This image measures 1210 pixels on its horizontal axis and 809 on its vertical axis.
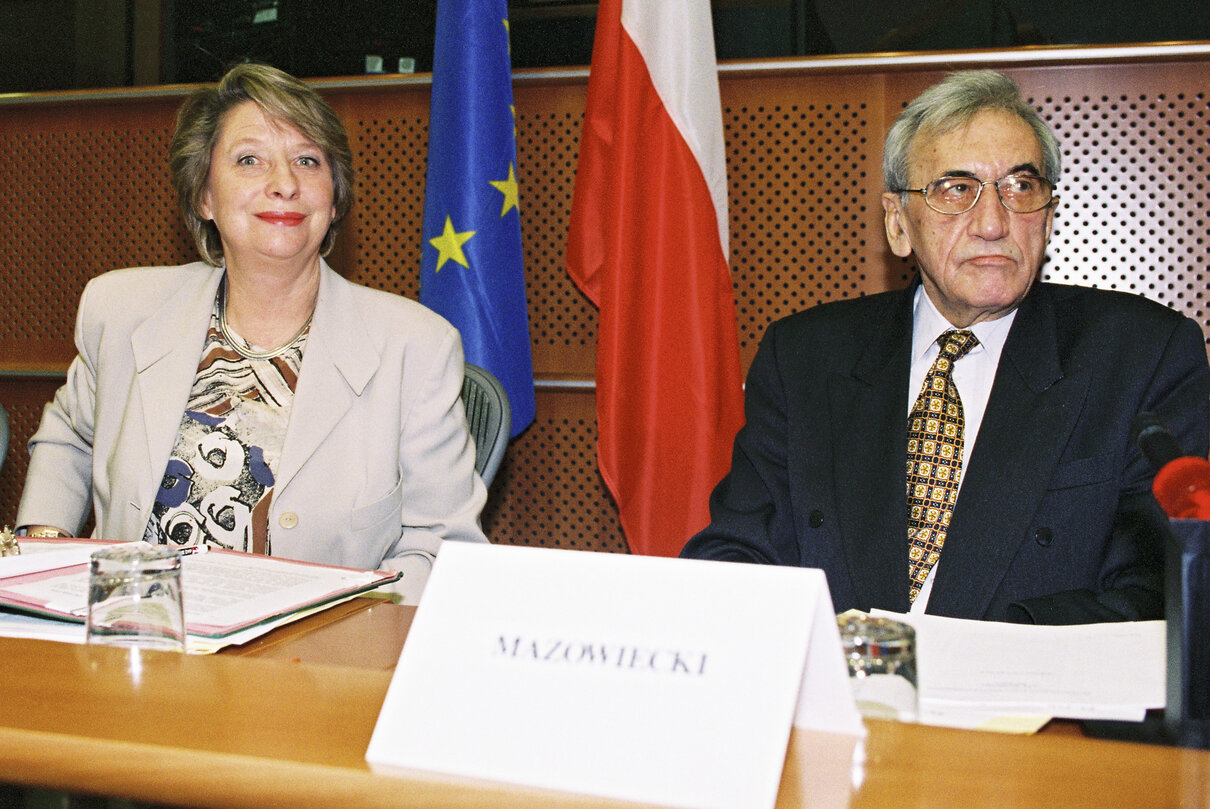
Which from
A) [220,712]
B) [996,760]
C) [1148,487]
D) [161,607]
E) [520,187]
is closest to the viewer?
[996,760]

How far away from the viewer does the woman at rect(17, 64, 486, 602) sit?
1809mm

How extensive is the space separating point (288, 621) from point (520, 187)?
2.07 metres

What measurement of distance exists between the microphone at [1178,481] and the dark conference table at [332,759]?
198 millimetres

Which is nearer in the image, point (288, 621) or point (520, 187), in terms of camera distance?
point (288, 621)

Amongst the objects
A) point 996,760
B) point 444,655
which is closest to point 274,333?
point 444,655

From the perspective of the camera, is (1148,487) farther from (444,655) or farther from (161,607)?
(161,607)

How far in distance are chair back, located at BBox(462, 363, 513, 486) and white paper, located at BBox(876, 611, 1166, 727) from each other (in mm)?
1023

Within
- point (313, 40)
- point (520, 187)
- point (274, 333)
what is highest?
point (313, 40)

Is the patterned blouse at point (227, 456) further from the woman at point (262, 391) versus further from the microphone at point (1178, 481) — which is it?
the microphone at point (1178, 481)

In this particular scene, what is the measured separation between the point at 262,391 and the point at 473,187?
999 mm

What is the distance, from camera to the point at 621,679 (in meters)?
0.65

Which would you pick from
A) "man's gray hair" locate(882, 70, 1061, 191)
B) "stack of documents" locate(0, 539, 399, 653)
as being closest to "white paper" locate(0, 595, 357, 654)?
"stack of documents" locate(0, 539, 399, 653)

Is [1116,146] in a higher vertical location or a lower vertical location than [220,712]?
higher

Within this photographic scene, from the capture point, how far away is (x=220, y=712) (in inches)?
28.5
